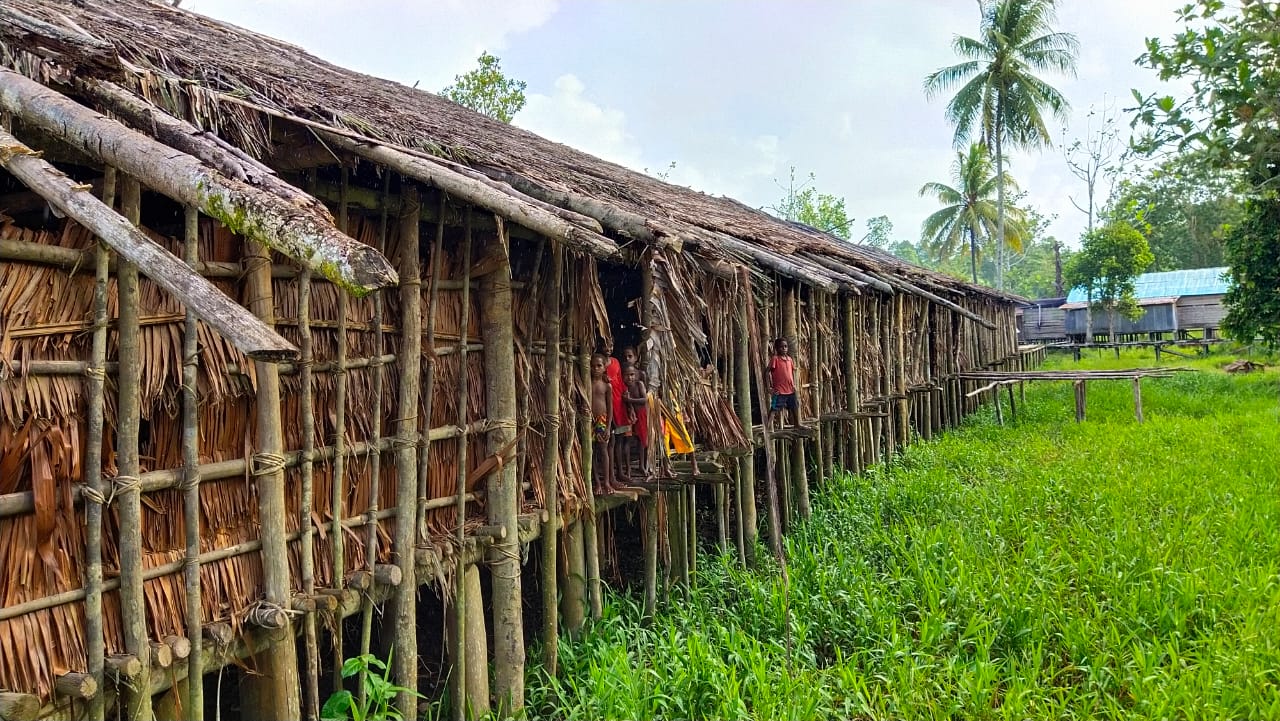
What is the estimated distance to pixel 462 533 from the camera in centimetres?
413

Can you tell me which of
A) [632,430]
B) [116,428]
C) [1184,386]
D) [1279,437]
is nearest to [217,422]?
[116,428]

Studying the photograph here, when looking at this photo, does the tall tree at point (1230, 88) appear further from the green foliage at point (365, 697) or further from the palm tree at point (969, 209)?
the palm tree at point (969, 209)

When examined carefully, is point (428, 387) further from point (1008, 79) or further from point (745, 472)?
point (1008, 79)

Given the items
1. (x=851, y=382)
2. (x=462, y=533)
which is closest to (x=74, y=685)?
(x=462, y=533)

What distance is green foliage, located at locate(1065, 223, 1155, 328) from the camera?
2538 centimetres

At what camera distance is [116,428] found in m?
2.72

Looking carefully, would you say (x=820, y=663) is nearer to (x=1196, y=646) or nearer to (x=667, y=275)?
(x=1196, y=646)

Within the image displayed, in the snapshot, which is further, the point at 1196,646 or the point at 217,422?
the point at 1196,646

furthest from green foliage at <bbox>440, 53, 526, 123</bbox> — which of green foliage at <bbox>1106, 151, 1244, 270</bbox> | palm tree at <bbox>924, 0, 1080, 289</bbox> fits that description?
green foliage at <bbox>1106, 151, 1244, 270</bbox>

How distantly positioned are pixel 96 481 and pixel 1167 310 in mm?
35256

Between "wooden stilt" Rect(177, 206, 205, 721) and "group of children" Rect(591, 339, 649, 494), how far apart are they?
8.96 feet

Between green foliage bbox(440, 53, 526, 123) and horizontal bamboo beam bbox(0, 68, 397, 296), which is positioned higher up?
green foliage bbox(440, 53, 526, 123)

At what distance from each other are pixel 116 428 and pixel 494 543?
2.06 meters

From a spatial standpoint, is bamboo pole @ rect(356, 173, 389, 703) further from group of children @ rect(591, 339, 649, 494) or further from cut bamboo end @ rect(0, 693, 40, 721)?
group of children @ rect(591, 339, 649, 494)
